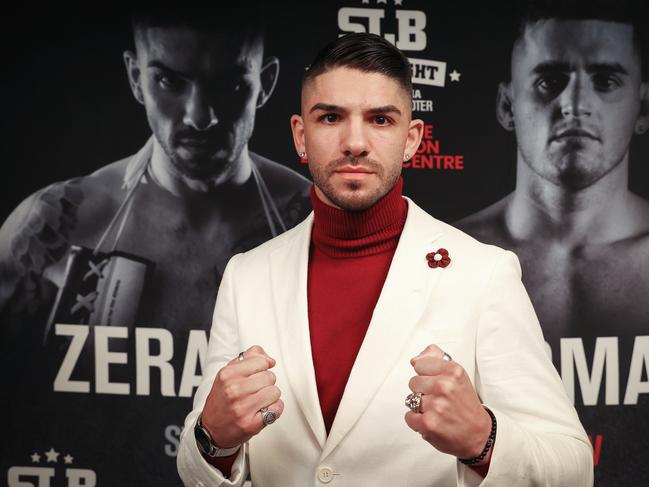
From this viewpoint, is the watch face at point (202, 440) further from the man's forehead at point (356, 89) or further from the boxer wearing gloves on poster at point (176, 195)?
the boxer wearing gloves on poster at point (176, 195)

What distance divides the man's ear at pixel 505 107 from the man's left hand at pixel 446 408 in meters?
1.69

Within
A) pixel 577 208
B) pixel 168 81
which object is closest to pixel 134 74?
pixel 168 81

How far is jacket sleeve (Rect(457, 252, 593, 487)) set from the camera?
53.1 inches

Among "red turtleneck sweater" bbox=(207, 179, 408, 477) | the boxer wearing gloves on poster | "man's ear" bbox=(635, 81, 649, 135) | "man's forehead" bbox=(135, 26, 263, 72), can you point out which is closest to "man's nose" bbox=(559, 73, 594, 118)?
"man's ear" bbox=(635, 81, 649, 135)

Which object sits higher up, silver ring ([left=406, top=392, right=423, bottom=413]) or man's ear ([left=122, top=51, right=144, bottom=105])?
man's ear ([left=122, top=51, right=144, bottom=105])

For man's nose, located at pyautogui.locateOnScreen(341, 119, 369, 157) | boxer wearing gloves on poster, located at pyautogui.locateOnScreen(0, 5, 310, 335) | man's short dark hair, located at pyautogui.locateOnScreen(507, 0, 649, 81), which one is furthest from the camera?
boxer wearing gloves on poster, located at pyautogui.locateOnScreen(0, 5, 310, 335)

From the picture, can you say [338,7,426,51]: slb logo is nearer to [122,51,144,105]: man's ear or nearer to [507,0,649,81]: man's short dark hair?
[507,0,649,81]: man's short dark hair

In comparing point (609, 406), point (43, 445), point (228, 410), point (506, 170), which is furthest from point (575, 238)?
point (43, 445)

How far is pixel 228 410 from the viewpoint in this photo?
1.37 meters

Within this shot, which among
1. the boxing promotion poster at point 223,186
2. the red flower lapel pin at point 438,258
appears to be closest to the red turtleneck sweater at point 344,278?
the red flower lapel pin at point 438,258

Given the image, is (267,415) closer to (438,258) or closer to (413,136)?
(438,258)

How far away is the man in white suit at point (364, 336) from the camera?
4.74 feet

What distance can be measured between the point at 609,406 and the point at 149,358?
5.61 feet

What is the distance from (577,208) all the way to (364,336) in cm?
149
